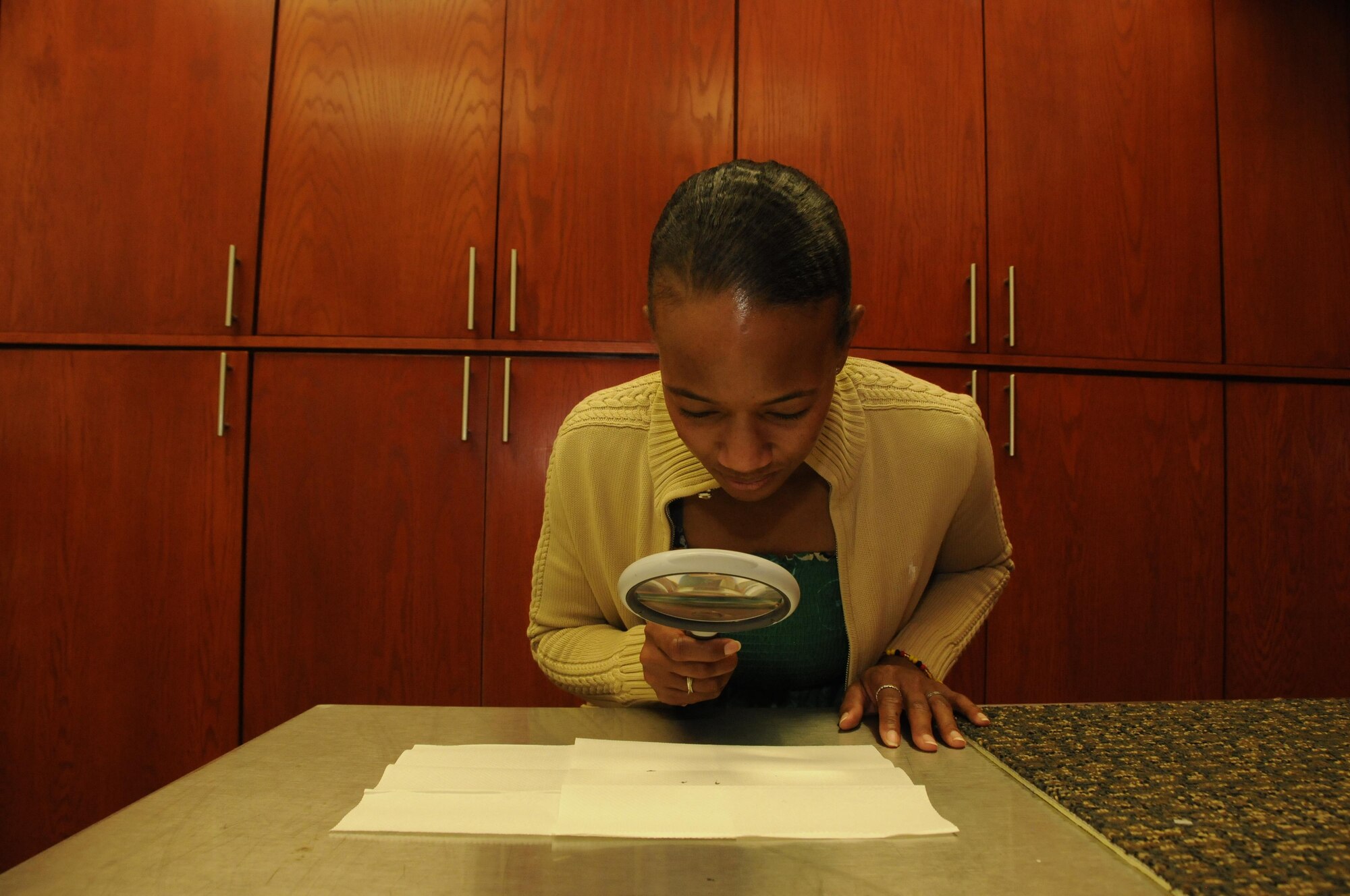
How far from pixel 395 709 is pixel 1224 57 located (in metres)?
2.72

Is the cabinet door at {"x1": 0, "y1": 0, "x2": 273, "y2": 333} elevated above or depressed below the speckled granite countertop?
above

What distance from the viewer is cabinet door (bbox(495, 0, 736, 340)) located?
2.00 metres

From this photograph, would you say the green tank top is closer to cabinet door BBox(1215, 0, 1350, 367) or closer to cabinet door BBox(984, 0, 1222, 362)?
cabinet door BBox(984, 0, 1222, 362)

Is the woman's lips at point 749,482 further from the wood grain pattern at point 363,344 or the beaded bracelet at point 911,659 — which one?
Answer: the wood grain pattern at point 363,344

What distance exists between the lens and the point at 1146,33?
85.5 inches

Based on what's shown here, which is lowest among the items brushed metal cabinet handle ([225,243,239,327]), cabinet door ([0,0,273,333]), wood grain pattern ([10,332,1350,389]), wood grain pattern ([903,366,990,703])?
wood grain pattern ([903,366,990,703])

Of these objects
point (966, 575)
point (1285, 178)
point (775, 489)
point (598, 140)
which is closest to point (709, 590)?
point (775, 489)

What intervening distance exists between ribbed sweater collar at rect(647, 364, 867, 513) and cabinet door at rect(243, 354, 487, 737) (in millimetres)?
1036

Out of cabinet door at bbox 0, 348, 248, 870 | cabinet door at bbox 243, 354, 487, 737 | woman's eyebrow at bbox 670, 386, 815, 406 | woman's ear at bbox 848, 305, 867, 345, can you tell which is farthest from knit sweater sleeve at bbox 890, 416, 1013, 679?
cabinet door at bbox 0, 348, 248, 870

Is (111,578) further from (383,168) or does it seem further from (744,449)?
(744,449)

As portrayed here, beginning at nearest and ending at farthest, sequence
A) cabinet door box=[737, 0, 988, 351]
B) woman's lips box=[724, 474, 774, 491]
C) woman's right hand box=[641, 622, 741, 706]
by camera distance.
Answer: woman's right hand box=[641, 622, 741, 706] → woman's lips box=[724, 474, 774, 491] → cabinet door box=[737, 0, 988, 351]

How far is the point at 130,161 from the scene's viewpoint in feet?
6.61

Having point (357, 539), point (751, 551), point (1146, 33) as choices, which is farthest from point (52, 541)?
point (1146, 33)

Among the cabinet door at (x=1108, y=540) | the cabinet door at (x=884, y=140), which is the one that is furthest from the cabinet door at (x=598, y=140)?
the cabinet door at (x=1108, y=540)
